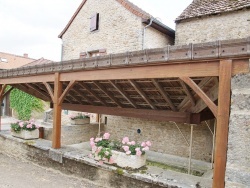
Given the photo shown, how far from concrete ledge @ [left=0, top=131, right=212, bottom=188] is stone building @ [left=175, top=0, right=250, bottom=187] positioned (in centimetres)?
84

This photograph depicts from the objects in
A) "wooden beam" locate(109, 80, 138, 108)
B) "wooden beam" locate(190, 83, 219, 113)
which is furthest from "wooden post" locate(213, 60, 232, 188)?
"wooden beam" locate(109, 80, 138, 108)

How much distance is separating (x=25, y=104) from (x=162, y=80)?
49.4 ft

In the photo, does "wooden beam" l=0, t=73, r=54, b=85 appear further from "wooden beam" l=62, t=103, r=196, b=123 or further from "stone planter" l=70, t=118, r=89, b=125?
"stone planter" l=70, t=118, r=89, b=125

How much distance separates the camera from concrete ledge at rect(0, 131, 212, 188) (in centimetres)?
365

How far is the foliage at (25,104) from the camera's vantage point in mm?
16250

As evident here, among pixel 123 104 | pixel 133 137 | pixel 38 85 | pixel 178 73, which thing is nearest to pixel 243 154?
pixel 178 73

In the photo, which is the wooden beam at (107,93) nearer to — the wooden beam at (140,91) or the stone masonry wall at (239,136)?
the wooden beam at (140,91)

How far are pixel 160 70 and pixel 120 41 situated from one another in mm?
5807

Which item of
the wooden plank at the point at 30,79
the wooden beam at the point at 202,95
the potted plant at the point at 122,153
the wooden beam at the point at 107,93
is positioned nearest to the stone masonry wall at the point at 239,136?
the wooden beam at the point at 202,95

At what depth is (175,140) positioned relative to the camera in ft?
25.3

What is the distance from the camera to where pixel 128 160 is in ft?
14.1

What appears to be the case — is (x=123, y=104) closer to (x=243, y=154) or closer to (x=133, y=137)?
(x=133, y=137)

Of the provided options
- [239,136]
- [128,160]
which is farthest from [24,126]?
[239,136]

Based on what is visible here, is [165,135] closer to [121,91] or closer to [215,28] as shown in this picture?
[121,91]
